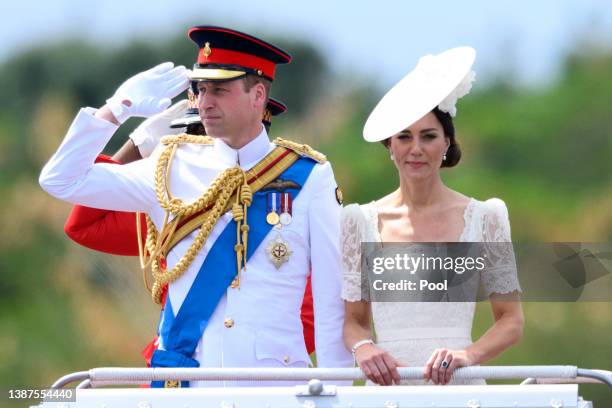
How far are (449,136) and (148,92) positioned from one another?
115cm

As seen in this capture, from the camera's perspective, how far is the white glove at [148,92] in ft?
26.0

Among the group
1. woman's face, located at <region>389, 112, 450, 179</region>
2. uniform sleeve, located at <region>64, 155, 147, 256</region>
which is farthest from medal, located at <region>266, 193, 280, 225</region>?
uniform sleeve, located at <region>64, 155, 147, 256</region>

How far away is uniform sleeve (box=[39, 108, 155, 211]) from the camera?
783 centimetres

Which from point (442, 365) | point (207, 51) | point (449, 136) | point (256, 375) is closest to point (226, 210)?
point (207, 51)

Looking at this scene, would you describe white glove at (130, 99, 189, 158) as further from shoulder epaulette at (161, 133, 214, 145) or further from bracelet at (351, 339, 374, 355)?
bracelet at (351, 339, 374, 355)

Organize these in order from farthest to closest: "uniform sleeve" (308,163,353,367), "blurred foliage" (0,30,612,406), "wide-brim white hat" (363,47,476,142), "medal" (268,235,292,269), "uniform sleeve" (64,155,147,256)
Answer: "blurred foliage" (0,30,612,406) < "uniform sleeve" (64,155,147,256) < "medal" (268,235,292,269) < "uniform sleeve" (308,163,353,367) < "wide-brim white hat" (363,47,476,142)

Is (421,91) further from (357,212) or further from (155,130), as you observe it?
(155,130)

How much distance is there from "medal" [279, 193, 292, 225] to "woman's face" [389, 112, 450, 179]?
0.51 m

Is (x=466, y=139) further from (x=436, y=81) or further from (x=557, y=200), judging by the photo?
(x=436, y=81)

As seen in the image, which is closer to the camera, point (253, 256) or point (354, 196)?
point (253, 256)

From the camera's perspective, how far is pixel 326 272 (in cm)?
779

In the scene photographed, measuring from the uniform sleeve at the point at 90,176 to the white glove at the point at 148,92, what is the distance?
10 cm

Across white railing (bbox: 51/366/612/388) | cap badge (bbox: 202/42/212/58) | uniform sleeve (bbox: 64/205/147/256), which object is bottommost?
white railing (bbox: 51/366/612/388)

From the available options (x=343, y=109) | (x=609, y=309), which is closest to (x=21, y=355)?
(x=343, y=109)
